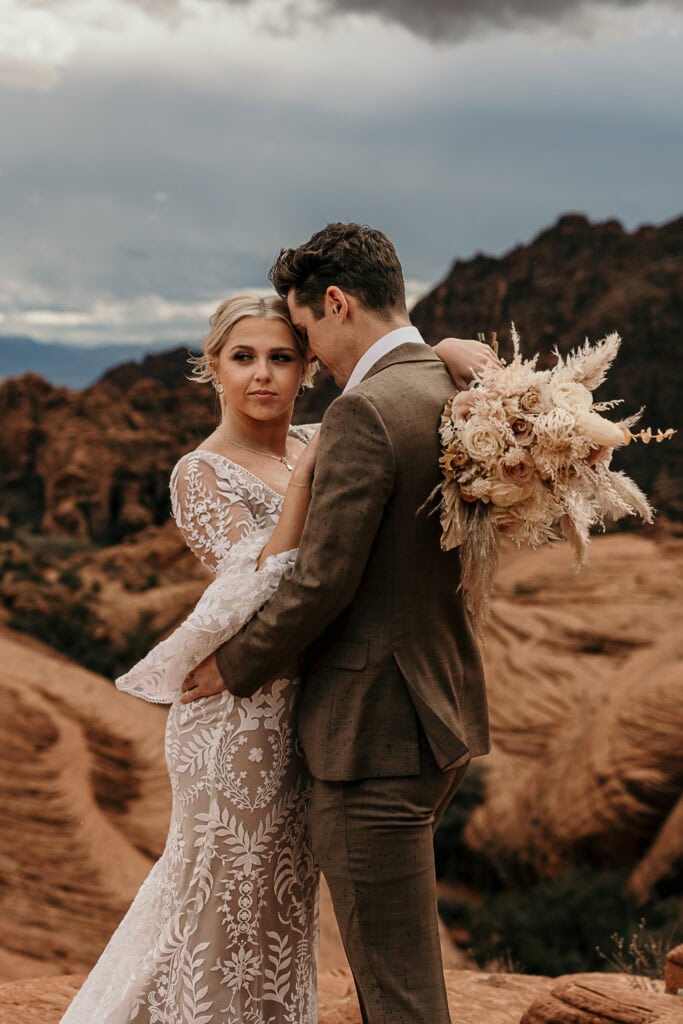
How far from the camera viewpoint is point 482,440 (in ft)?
8.23

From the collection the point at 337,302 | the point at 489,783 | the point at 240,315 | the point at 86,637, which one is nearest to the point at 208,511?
the point at 240,315

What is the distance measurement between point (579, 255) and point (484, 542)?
35473mm

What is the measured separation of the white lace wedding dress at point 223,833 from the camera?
3.08 m

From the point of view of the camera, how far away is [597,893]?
1013 centimetres

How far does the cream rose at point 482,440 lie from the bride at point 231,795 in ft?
2.20

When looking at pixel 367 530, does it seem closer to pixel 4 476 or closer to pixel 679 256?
pixel 4 476

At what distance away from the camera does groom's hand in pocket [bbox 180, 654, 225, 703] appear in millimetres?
3025

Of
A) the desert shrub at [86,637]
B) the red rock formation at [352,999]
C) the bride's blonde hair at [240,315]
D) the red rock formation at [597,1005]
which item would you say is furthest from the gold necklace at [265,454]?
the desert shrub at [86,637]

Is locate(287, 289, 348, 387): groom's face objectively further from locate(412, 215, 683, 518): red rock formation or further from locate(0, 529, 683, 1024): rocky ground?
locate(412, 215, 683, 518): red rock formation

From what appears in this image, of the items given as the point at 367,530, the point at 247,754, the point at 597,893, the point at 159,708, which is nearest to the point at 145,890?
the point at 247,754

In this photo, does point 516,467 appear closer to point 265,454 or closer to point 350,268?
point 350,268

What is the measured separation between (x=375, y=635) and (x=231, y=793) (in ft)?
2.32

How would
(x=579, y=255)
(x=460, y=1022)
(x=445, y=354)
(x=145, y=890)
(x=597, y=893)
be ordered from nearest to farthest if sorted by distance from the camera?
1. (x=445, y=354)
2. (x=145, y=890)
3. (x=460, y=1022)
4. (x=597, y=893)
5. (x=579, y=255)

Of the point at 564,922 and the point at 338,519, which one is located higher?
the point at 338,519
